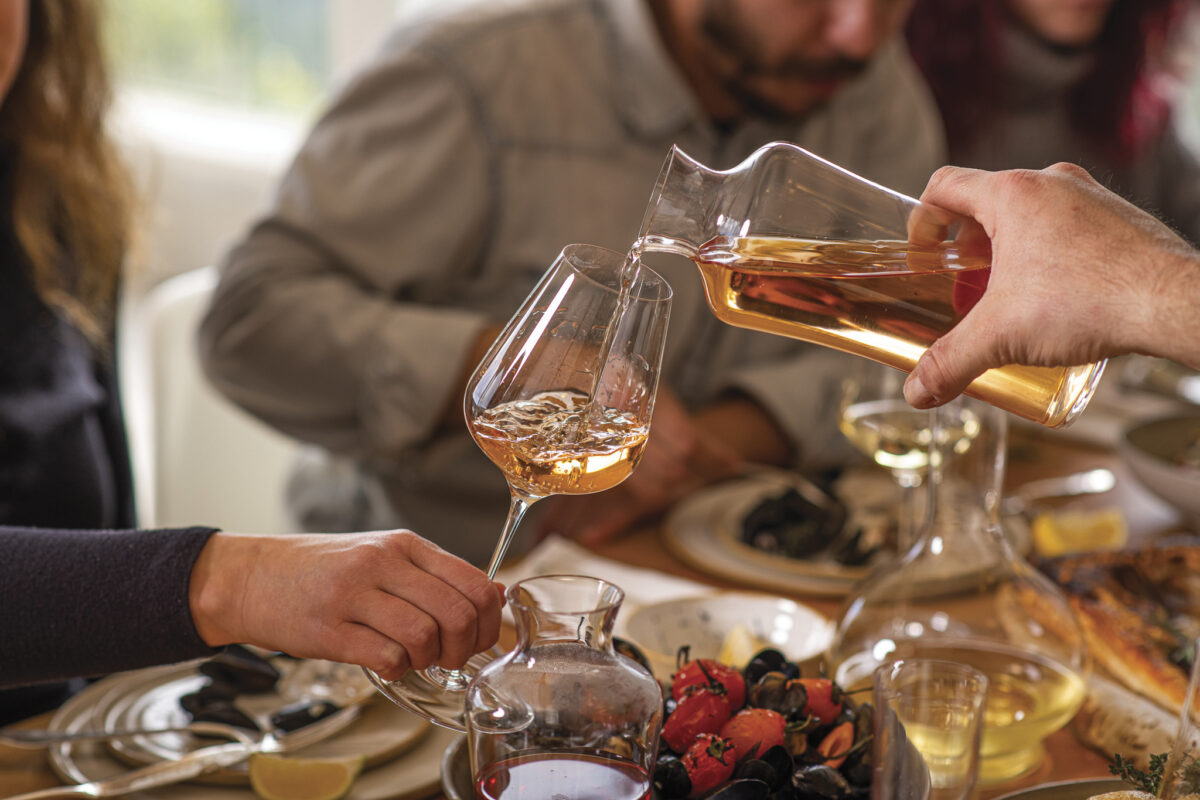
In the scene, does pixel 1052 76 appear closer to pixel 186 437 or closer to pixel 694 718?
pixel 186 437

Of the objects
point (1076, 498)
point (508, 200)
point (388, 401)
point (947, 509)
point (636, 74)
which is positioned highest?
point (636, 74)

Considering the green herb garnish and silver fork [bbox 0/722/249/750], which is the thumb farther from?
silver fork [bbox 0/722/249/750]

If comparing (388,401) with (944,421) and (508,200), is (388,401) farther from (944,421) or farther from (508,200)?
(944,421)

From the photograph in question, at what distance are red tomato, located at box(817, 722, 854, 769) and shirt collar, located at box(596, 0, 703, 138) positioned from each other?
131 centimetres

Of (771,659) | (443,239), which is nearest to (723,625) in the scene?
(771,659)

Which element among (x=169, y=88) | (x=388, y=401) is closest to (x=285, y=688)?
(x=388, y=401)

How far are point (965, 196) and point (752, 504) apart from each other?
2.76ft

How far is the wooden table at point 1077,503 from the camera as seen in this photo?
830 mm

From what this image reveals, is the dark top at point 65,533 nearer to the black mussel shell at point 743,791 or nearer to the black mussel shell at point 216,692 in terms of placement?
the black mussel shell at point 216,692

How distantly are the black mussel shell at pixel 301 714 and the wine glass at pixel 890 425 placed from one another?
0.58 m

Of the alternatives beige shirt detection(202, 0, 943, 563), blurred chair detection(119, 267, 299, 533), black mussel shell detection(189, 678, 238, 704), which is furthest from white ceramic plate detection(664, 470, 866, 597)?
blurred chair detection(119, 267, 299, 533)

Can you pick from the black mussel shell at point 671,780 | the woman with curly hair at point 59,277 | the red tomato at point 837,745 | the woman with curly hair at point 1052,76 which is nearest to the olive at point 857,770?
the red tomato at point 837,745

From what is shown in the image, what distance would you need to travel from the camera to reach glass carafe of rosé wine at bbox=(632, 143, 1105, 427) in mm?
677

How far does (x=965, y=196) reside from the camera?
25.6 inches
